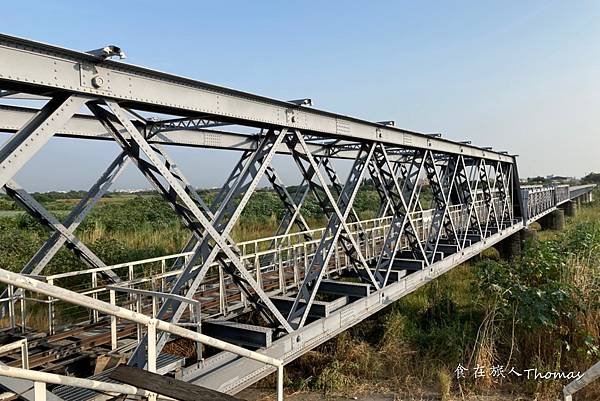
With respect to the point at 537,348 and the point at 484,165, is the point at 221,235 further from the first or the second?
the point at 484,165

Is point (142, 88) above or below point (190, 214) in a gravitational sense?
above

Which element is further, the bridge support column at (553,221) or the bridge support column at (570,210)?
the bridge support column at (570,210)

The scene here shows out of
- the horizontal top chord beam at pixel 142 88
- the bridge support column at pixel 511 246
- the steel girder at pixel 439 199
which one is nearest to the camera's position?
the horizontal top chord beam at pixel 142 88

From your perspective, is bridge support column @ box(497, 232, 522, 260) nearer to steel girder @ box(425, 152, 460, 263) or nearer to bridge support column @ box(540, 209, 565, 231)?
steel girder @ box(425, 152, 460, 263)

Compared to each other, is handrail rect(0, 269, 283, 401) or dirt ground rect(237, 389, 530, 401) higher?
handrail rect(0, 269, 283, 401)

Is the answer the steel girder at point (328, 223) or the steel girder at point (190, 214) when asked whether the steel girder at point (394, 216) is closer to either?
the steel girder at point (328, 223)

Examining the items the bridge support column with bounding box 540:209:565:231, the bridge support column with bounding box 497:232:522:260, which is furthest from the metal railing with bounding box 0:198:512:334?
the bridge support column with bounding box 540:209:565:231

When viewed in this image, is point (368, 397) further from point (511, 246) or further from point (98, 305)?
point (511, 246)

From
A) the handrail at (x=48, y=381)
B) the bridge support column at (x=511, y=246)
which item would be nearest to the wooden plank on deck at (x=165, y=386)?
the handrail at (x=48, y=381)

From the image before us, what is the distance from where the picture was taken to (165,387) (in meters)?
2.68

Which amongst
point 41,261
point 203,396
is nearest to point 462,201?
point 41,261

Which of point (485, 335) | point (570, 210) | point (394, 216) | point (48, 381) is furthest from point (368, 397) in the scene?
point (570, 210)

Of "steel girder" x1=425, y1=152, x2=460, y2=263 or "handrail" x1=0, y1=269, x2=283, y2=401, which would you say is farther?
"steel girder" x1=425, y1=152, x2=460, y2=263

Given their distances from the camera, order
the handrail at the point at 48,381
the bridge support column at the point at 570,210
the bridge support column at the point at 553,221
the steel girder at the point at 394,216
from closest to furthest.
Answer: the handrail at the point at 48,381 < the steel girder at the point at 394,216 < the bridge support column at the point at 553,221 < the bridge support column at the point at 570,210
